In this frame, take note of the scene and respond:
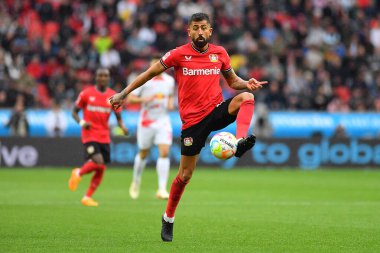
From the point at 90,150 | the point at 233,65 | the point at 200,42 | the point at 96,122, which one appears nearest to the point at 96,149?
the point at 90,150

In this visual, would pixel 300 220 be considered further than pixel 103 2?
No

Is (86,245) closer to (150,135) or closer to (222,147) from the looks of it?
(222,147)

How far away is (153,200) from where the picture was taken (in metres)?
15.8

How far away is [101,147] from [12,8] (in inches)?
597

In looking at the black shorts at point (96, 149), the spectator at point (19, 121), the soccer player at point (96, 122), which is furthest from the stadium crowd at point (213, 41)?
the black shorts at point (96, 149)

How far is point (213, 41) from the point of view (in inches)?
1148

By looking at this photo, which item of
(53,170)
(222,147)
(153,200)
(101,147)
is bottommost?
(53,170)

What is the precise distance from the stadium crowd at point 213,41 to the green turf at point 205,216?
644 cm

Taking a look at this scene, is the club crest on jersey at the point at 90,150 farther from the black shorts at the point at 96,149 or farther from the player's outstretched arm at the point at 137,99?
the player's outstretched arm at the point at 137,99

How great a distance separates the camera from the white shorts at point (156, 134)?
1653 cm

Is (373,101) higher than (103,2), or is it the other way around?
(103,2)

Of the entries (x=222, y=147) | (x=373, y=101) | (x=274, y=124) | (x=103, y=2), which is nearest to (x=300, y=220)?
(x=222, y=147)

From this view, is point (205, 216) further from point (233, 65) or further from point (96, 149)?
point (233, 65)

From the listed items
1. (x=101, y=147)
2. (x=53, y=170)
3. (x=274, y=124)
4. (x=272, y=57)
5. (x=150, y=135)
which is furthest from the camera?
(x=272, y=57)
